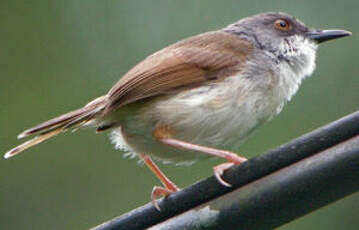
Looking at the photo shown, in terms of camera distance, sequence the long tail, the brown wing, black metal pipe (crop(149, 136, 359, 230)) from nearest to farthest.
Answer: black metal pipe (crop(149, 136, 359, 230)) < the brown wing < the long tail

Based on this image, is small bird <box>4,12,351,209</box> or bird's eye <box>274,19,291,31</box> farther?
bird's eye <box>274,19,291,31</box>

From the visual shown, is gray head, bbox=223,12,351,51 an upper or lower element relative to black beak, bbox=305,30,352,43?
upper

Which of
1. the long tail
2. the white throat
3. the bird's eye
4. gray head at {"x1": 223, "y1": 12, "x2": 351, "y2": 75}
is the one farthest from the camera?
the bird's eye

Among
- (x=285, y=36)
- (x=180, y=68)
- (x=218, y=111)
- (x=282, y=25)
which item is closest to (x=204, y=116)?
(x=218, y=111)

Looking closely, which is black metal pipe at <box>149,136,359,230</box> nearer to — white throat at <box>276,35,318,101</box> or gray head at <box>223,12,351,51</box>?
white throat at <box>276,35,318,101</box>

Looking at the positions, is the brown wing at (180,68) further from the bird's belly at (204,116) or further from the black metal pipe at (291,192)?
the black metal pipe at (291,192)

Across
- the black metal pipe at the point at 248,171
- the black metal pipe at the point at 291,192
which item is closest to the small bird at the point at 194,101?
the black metal pipe at the point at 248,171

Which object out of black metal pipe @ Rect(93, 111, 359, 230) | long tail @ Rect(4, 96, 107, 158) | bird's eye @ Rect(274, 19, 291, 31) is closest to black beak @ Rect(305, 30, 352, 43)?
bird's eye @ Rect(274, 19, 291, 31)

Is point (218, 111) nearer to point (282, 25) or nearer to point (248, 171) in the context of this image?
point (282, 25)

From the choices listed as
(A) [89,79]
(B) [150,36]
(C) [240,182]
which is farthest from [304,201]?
(B) [150,36]
